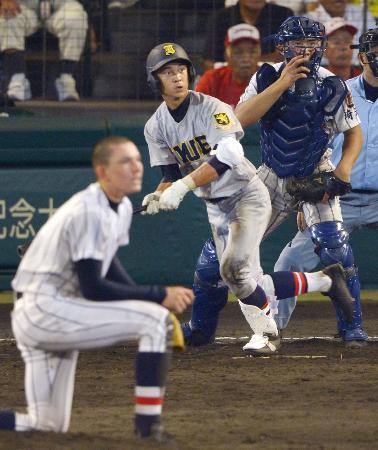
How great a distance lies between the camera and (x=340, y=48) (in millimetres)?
10242

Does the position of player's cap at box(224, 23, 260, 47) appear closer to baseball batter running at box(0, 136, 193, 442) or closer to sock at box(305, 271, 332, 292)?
sock at box(305, 271, 332, 292)

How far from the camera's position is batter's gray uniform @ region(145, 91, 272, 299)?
739cm

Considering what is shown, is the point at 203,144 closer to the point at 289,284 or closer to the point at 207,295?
the point at 289,284

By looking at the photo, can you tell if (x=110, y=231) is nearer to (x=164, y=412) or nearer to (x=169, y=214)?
(x=164, y=412)

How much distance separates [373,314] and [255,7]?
10.7 feet

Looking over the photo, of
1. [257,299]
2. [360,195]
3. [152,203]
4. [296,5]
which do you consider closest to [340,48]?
[296,5]

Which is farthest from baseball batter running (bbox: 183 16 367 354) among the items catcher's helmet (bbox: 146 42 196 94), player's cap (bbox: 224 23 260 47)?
player's cap (bbox: 224 23 260 47)

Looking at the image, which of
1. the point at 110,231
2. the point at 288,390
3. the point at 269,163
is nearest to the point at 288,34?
the point at 269,163

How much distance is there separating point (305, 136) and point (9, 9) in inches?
173

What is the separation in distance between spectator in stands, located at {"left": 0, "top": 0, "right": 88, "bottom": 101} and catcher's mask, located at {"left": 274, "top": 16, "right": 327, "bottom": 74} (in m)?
3.50

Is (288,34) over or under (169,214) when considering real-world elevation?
over

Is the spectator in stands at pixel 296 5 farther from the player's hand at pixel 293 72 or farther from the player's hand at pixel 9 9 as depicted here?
the player's hand at pixel 293 72

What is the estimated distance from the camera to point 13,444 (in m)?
4.96

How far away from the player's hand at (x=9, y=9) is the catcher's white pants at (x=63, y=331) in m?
6.45
